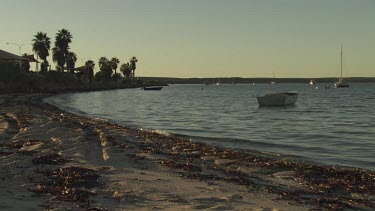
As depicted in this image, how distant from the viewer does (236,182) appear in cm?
932

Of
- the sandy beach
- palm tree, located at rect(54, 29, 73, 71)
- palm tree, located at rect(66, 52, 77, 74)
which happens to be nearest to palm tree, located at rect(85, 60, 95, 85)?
palm tree, located at rect(66, 52, 77, 74)

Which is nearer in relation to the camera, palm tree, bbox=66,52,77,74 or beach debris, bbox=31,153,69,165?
beach debris, bbox=31,153,69,165

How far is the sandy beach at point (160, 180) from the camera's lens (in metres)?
7.16

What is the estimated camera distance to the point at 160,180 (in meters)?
9.09

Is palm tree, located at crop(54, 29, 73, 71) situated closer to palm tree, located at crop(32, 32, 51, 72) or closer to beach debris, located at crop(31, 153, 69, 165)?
palm tree, located at crop(32, 32, 51, 72)

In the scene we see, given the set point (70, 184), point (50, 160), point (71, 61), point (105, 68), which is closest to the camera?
point (70, 184)

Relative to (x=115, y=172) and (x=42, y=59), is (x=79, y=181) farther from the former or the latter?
(x=42, y=59)

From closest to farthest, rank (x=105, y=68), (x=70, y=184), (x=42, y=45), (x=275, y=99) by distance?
(x=70, y=184) → (x=275, y=99) → (x=42, y=45) → (x=105, y=68)

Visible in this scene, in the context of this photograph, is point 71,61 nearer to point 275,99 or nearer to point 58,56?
point 58,56

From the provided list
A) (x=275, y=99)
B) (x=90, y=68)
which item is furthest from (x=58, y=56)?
(x=275, y=99)

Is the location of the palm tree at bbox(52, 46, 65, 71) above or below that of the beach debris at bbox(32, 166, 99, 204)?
above

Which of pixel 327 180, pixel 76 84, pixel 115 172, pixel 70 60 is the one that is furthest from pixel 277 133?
pixel 70 60

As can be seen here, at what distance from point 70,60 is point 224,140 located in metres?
130

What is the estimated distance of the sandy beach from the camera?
7156mm
